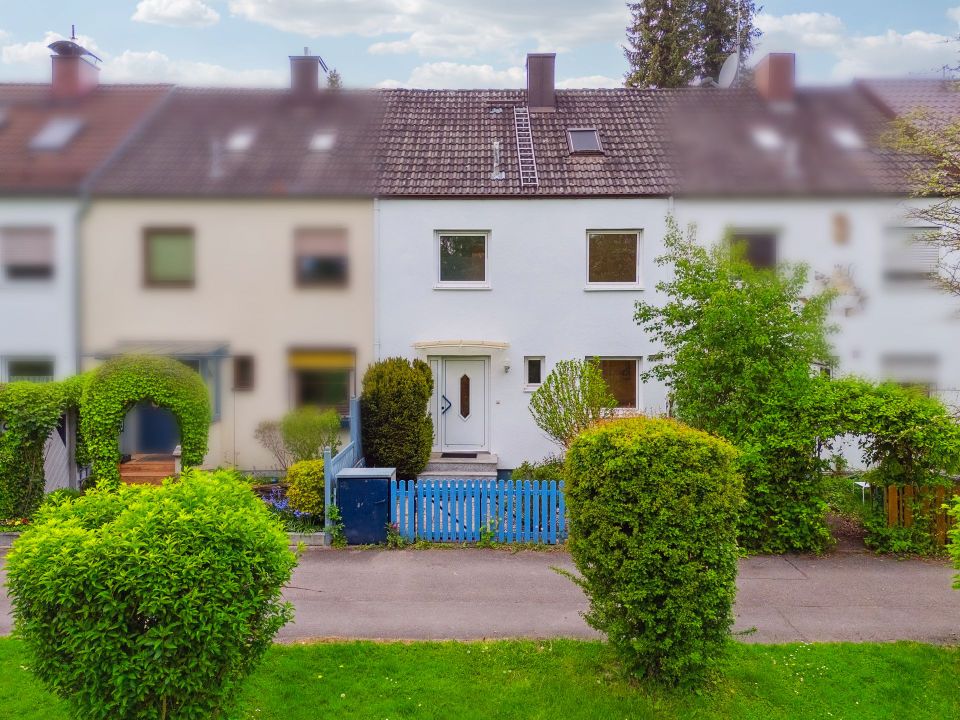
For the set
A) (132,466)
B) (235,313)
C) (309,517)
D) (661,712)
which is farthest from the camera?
(235,313)

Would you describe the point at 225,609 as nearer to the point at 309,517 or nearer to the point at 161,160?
the point at 309,517

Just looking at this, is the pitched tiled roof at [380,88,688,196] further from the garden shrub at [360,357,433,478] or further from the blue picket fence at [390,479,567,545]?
the blue picket fence at [390,479,567,545]

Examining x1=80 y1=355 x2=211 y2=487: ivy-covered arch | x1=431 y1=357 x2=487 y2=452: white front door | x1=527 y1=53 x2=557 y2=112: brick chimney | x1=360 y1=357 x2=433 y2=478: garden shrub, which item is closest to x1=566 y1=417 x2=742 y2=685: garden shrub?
x1=80 y1=355 x2=211 y2=487: ivy-covered arch

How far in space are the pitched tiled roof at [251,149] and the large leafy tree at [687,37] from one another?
1630 cm

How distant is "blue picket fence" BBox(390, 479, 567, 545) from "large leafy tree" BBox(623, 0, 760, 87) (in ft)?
78.8

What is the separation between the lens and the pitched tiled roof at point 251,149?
16.5 meters

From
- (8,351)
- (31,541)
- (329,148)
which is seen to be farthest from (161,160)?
(31,541)

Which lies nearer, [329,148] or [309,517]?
[309,517]

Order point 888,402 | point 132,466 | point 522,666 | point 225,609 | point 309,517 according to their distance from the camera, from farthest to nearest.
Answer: point 132,466
point 309,517
point 888,402
point 522,666
point 225,609

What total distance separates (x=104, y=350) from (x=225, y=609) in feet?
43.0

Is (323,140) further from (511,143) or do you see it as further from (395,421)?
(395,421)

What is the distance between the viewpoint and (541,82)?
1864 cm

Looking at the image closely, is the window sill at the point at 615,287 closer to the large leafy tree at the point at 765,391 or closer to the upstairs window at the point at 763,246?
the upstairs window at the point at 763,246

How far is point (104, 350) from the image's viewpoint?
52.4 ft
